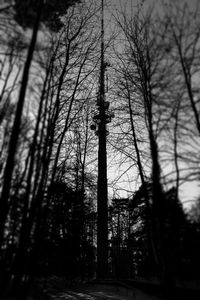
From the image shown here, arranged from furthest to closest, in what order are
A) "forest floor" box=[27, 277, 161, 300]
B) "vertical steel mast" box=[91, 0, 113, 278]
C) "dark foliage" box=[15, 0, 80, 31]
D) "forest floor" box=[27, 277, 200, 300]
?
"vertical steel mast" box=[91, 0, 113, 278] → "forest floor" box=[27, 277, 161, 300] → "forest floor" box=[27, 277, 200, 300] → "dark foliage" box=[15, 0, 80, 31]

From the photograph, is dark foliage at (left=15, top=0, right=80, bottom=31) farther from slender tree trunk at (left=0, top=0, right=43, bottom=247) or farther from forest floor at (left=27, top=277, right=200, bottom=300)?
forest floor at (left=27, top=277, right=200, bottom=300)

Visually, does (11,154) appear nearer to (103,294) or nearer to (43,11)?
(43,11)

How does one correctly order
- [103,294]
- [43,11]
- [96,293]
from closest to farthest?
1. [43,11]
2. [103,294]
3. [96,293]

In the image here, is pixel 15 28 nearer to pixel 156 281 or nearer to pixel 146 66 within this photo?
pixel 146 66

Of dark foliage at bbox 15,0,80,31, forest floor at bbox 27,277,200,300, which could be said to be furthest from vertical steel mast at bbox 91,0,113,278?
dark foliage at bbox 15,0,80,31

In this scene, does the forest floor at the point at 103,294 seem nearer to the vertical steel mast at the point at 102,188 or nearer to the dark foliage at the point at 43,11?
the vertical steel mast at the point at 102,188

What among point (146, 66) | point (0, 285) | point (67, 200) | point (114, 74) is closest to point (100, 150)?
point (67, 200)

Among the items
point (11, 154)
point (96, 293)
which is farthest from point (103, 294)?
point (11, 154)

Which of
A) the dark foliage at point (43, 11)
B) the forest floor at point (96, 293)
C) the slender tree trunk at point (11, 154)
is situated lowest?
the forest floor at point (96, 293)

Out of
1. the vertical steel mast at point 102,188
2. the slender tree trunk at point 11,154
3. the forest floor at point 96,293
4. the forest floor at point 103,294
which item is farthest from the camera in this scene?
the vertical steel mast at point 102,188

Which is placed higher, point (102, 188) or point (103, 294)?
point (102, 188)

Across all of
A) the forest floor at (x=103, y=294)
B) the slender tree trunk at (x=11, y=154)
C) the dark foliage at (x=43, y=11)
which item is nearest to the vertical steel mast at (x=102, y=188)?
the forest floor at (x=103, y=294)

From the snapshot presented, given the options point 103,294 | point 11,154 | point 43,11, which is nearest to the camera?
point 11,154

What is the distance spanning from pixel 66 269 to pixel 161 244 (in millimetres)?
14789
